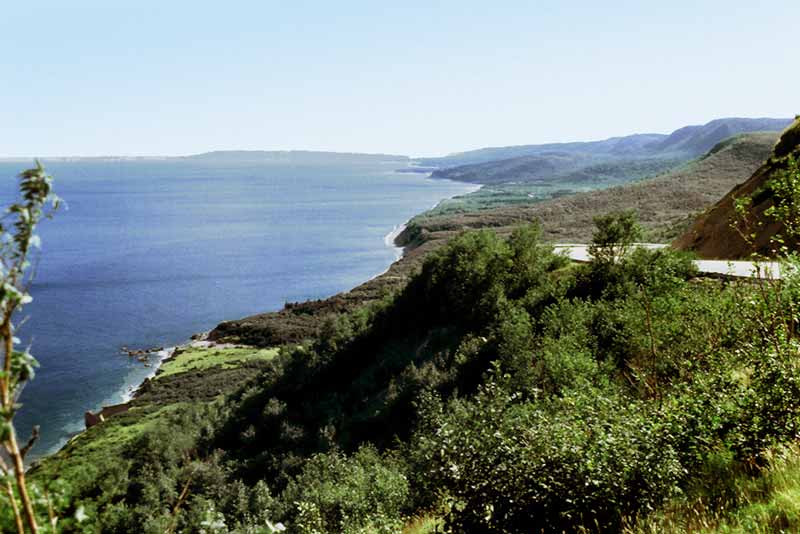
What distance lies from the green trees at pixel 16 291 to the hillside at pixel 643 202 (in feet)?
303

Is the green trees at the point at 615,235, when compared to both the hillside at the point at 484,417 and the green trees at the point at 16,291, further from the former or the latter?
the green trees at the point at 16,291

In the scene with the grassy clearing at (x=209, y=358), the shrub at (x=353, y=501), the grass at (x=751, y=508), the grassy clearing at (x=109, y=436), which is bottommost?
the grassy clearing at (x=209, y=358)

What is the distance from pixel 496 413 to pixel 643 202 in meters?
116

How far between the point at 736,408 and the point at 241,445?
80.5 feet

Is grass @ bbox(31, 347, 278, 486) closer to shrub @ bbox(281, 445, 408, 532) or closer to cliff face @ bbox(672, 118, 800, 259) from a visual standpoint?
shrub @ bbox(281, 445, 408, 532)

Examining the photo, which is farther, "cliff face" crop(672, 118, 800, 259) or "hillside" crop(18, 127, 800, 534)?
"cliff face" crop(672, 118, 800, 259)

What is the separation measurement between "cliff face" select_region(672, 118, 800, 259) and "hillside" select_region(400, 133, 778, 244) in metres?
52.4

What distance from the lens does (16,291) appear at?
9.39ft

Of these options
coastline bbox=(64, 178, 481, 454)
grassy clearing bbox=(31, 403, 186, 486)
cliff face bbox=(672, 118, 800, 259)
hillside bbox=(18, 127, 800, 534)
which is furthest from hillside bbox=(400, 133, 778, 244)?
grassy clearing bbox=(31, 403, 186, 486)

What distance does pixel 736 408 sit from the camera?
7656mm

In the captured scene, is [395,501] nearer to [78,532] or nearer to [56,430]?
[78,532]

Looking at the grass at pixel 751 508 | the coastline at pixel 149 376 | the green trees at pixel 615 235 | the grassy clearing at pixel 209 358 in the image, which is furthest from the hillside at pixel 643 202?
the grass at pixel 751 508

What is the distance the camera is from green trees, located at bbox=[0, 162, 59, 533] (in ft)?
9.46

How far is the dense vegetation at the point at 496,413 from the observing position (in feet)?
23.5
